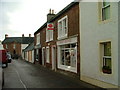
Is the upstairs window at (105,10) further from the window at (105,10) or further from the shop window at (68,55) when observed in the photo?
the shop window at (68,55)

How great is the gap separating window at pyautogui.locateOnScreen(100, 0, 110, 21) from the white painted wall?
0.35 m

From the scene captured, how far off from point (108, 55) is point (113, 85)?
1.69m

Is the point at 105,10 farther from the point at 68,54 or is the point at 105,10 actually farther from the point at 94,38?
the point at 68,54

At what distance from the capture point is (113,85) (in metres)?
9.74

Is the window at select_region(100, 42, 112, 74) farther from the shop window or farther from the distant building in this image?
the distant building

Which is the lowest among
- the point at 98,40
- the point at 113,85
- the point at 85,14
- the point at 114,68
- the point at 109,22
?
the point at 113,85

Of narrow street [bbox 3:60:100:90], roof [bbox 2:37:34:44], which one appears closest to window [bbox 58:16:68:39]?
narrow street [bbox 3:60:100:90]

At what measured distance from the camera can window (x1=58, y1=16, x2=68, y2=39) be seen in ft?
59.2

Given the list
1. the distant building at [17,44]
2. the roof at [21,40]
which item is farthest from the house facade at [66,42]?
the roof at [21,40]

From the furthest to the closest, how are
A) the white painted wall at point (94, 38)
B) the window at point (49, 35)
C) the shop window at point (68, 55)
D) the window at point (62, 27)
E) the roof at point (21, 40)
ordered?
the roof at point (21, 40)
the window at point (49, 35)
the window at point (62, 27)
the shop window at point (68, 55)
the white painted wall at point (94, 38)

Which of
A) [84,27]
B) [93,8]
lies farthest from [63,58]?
[93,8]

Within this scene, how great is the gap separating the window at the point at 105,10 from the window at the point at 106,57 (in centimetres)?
140

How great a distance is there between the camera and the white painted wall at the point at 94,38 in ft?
32.1

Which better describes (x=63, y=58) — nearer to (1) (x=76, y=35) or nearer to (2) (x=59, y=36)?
(2) (x=59, y=36)
